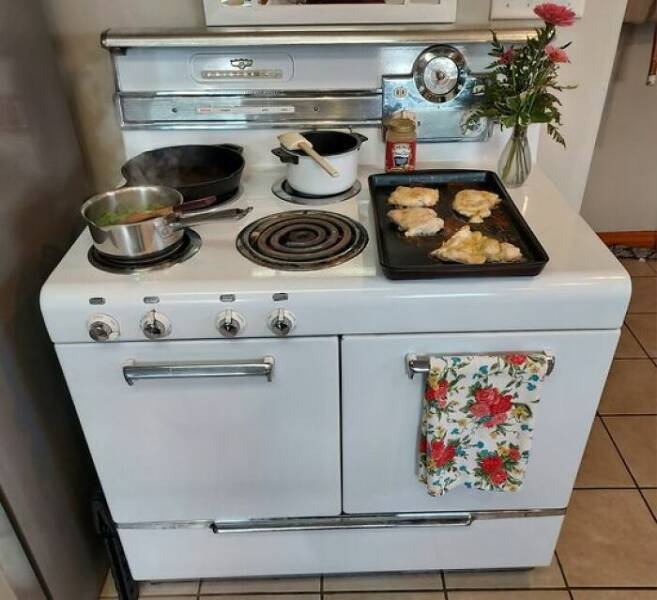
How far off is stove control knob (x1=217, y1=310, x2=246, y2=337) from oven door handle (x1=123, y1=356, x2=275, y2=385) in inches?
2.7

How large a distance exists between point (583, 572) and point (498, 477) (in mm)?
531

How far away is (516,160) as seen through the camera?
1352 mm

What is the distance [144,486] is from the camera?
1.25 meters

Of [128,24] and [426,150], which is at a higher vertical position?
[128,24]

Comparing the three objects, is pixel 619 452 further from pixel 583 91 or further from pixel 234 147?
pixel 234 147

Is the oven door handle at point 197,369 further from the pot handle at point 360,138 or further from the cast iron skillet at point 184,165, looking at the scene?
the pot handle at point 360,138

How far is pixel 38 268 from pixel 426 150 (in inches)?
36.5

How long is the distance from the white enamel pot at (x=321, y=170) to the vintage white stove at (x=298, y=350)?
0.05 m

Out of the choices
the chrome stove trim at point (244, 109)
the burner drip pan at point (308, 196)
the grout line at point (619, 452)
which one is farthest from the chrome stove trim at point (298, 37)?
the grout line at point (619, 452)

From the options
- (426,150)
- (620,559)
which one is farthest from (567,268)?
(620,559)

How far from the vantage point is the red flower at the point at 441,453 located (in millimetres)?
1132

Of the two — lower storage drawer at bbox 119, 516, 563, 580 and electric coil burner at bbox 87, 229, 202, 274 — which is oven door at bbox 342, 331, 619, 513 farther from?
electric coil burner at bbox 87, 229, 202, 274

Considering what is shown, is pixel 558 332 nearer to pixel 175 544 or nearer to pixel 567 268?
pixel 567 268

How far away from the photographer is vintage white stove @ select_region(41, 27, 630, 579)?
1.03 metres
